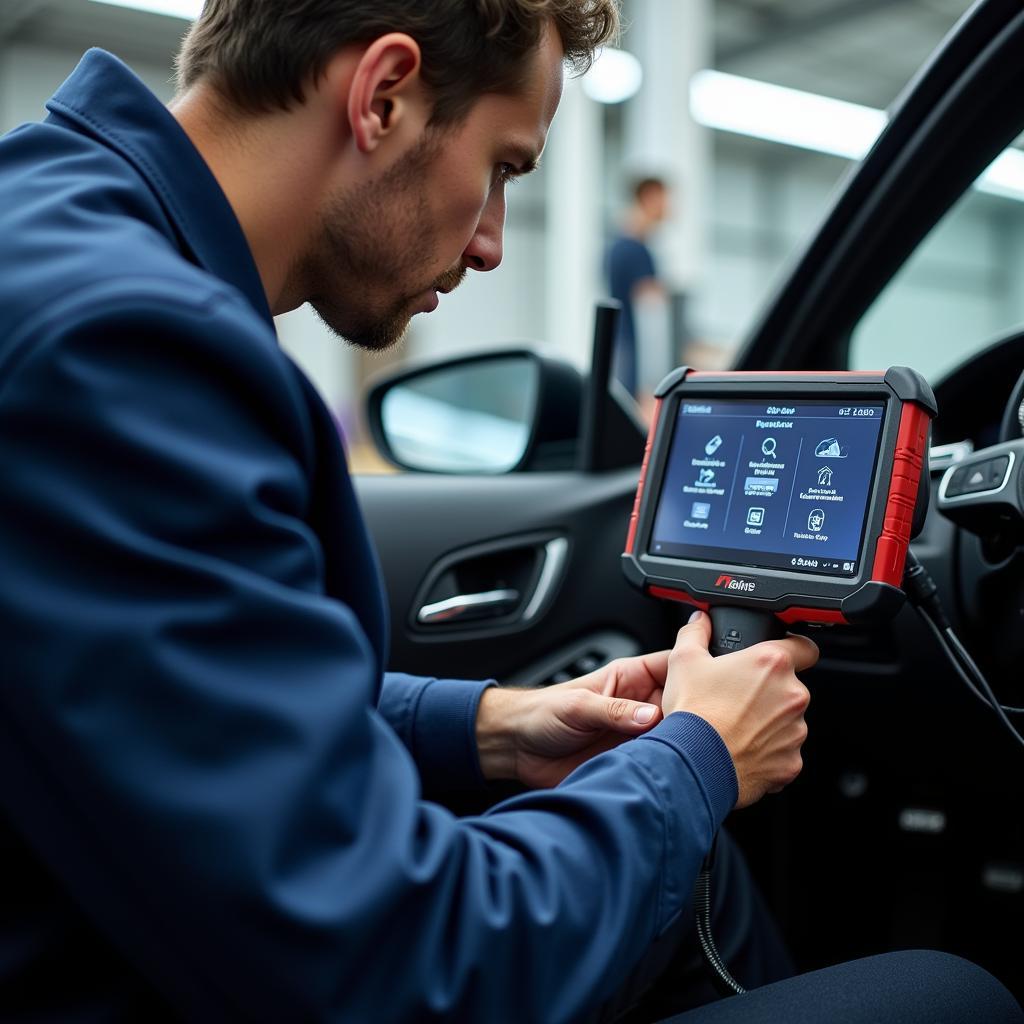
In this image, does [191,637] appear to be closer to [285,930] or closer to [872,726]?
[285,930]

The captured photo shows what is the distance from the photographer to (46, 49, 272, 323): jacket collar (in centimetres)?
76

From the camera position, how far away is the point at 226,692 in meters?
0.58

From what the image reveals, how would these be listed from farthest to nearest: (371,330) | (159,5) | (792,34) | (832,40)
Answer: (832,40)
(792,34)
(159,5)
(371,330)

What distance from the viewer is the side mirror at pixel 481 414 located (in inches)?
68.0

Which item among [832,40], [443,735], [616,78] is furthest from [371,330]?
[832,40]

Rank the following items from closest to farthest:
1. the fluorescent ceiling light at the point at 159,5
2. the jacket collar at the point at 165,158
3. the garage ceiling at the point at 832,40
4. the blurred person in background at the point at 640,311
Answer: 1. the jacket collar at the point at 165,158
2. the blurred person in background at the point at 640,311
3. the fluorescent ceiling light at the point at 159,5
4. the garage ceiling at the point at 832,40

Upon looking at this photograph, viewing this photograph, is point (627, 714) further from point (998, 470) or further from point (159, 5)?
point (159, 5)

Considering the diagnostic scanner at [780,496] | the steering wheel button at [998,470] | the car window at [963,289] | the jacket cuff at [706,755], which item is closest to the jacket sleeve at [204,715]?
the jacket cuff at [706,755]

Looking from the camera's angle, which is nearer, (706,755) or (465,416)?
(706,755)

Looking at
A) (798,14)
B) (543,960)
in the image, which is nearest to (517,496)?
(543,960)

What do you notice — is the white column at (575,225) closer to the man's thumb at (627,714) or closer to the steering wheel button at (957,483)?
the steering wheel button at (957,483)

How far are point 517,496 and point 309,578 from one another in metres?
0.93

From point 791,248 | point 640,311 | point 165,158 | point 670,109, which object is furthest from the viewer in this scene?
point 791,248

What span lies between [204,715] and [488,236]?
1.96ft
